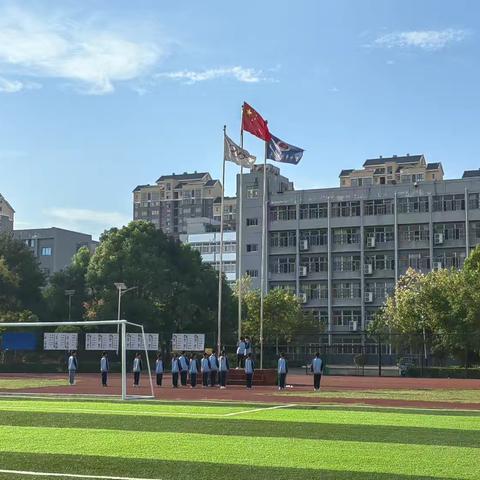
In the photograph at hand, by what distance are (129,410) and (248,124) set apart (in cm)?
1896

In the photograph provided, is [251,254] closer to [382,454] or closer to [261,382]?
[261,382]

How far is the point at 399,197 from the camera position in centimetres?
8350

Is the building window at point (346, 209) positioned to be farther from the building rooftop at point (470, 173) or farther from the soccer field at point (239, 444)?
the soccer field at point (239, 444)

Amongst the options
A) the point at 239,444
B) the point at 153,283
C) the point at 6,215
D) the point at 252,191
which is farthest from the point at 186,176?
the point at 239,444

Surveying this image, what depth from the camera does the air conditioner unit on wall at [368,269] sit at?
84.4 metres

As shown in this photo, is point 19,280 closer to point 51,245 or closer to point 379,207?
point 379,207

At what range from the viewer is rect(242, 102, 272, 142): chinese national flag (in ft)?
115

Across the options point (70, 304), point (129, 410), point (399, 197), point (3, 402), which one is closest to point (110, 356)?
point (70, 304)

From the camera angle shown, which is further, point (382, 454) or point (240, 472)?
point (382, 454)

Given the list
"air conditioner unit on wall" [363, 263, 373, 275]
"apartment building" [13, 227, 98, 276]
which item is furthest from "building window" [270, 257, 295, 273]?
"apartment building" [13, 227, 98, 276]

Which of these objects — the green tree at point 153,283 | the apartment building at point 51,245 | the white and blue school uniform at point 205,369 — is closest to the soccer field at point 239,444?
the white and blue school uniform at point 205,369

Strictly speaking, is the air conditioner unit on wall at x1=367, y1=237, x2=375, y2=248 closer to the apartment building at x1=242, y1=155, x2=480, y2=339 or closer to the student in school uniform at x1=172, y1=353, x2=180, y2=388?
the apartment building at x1=242, y1=155, x2=480, y2=339

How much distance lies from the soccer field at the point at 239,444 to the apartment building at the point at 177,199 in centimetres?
14086

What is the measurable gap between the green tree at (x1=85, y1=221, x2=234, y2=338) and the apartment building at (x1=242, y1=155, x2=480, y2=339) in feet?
75.2
